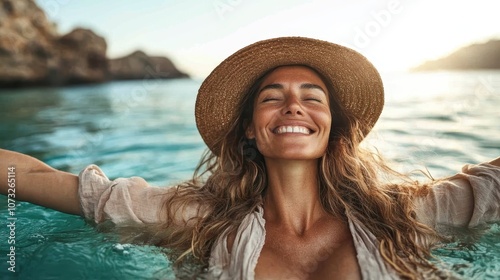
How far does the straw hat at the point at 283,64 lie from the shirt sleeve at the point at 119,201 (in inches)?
23.9

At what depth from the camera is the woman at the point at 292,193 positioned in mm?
2525

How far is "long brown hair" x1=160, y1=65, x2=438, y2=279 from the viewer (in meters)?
2.60

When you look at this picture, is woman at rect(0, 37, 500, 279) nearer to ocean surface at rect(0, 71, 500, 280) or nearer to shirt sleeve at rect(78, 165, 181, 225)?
shirt sleeve at rect(78, 165, 181, 225)

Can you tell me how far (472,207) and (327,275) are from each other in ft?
2.78

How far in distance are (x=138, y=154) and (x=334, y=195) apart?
14.2ft

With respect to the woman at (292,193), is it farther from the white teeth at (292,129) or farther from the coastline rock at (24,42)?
the coastline rock at (24,42)

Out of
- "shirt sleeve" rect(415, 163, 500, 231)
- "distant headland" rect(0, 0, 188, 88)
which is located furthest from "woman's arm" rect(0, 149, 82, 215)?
"distant headland" rect(0, 0, 188, 88)

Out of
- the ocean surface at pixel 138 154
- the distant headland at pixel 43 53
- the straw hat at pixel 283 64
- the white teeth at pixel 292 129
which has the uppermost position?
the distant headland at pixel 43 53

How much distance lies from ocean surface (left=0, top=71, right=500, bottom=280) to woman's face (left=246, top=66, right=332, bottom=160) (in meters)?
0.70

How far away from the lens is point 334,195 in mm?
2787

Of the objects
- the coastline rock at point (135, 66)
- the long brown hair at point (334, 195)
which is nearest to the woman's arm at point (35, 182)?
the long brown hair at point (334, 195)

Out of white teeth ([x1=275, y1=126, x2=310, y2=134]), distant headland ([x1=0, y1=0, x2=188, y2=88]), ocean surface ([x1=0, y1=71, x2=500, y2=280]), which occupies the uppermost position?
distant headland ([x1=0, y1=0, x2=188, y2=88])

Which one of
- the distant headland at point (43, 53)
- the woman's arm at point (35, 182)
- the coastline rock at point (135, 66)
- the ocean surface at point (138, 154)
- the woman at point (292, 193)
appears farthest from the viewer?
the coastline rock at point (135, 66)

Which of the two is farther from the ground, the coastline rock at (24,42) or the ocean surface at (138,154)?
the coastline rock at (24,42)
